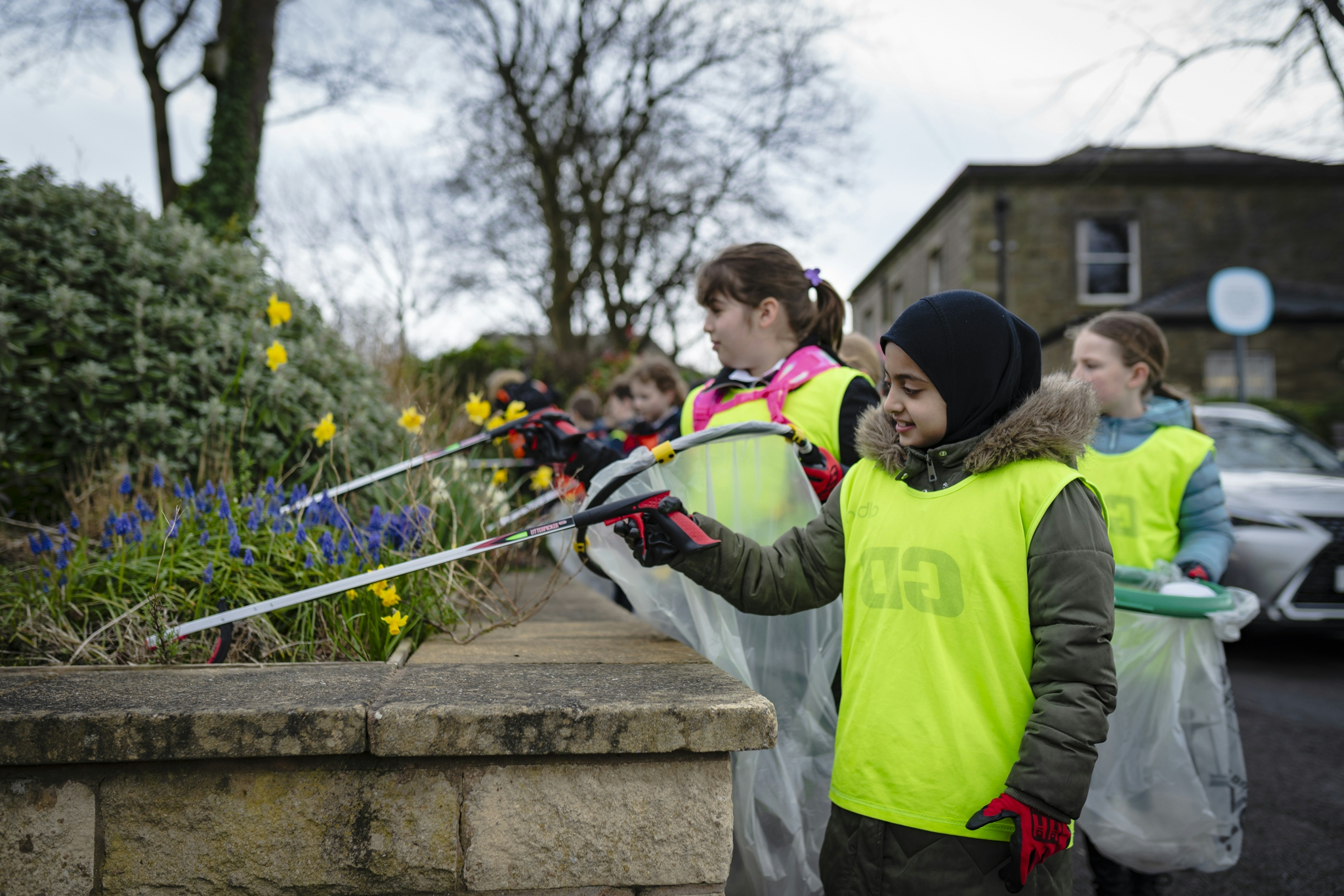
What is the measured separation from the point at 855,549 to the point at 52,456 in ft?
10.4

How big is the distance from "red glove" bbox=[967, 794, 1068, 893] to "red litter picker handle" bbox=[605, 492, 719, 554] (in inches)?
29.4

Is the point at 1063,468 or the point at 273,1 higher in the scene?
the point at 273,1

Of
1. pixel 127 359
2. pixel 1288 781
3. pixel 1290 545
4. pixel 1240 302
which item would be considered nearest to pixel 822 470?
pixel 127 359

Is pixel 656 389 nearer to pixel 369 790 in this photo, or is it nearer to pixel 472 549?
pixel 472 549

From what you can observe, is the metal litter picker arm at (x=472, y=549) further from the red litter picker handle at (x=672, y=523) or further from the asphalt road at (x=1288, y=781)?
the asphalt road at (x=1288, y=781)

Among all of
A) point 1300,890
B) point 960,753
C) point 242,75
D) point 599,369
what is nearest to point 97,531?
point 960,753

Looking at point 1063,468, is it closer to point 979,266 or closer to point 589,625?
point 589,625

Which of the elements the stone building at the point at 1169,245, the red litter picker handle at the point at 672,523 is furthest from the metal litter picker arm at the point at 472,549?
the stone building at the point at 1169,245

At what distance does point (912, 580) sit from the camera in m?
1.69

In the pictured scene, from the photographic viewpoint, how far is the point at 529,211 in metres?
16.5

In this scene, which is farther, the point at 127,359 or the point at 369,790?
the point at 127,359

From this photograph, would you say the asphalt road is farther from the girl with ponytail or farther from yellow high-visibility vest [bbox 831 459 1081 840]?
the girl with ponytail

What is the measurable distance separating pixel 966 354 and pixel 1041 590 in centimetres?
47

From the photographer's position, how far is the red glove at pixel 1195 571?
2.52m
